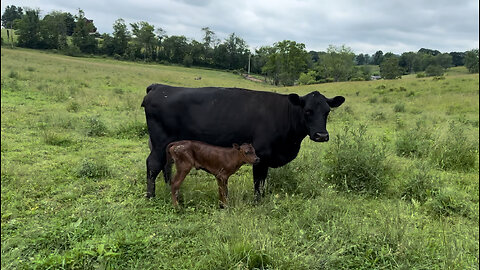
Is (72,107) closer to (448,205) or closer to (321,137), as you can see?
(321,137)

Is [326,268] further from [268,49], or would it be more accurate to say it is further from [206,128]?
[268,49]

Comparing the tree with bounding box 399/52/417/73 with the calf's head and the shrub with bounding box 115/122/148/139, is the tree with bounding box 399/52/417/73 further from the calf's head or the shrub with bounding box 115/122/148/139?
the calf's head

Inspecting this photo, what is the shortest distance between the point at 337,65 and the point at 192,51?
124ft

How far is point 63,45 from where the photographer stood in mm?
65188

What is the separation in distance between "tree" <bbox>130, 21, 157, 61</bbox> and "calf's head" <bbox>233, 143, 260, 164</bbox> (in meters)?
77.6

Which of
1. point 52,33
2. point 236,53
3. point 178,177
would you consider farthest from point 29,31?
point 178,177

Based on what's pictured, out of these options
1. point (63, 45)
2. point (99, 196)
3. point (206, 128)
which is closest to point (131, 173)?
point (99, 196)

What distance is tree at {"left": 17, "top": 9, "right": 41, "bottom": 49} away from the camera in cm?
6100

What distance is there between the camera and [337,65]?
77.4 metres

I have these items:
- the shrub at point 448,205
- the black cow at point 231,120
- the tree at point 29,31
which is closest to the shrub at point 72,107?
the black cow at point 231,120

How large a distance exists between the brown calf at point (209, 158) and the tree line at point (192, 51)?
66768 millimetres

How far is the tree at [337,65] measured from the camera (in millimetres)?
77812

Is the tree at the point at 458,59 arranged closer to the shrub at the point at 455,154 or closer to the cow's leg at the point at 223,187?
the shrub at the point at 455,154

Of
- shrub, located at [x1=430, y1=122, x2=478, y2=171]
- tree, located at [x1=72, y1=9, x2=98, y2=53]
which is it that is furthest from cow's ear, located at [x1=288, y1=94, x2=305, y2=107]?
tree, located at [x1=72, y1=9, x2=98, y2=53]
